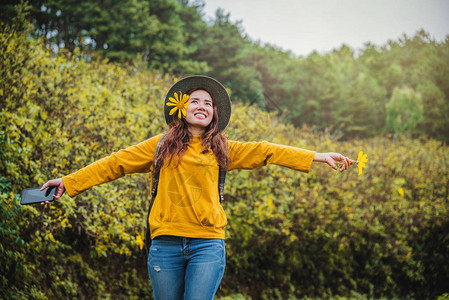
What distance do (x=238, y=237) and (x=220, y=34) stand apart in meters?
15.7

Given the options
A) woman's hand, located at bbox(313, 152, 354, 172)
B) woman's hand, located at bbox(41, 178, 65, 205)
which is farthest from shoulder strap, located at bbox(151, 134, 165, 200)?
woman's hand, located at bbox(313, 152, 354, 172)

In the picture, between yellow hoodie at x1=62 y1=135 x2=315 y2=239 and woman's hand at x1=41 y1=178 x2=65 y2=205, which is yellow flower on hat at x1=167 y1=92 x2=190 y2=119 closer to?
yellow hoodie at x1=62 y1=135 x2=315 y2=239

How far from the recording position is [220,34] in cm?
1938

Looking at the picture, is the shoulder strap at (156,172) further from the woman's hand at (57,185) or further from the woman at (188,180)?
the woman's hand at (57,185)

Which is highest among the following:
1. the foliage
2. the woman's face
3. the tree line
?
the tree line

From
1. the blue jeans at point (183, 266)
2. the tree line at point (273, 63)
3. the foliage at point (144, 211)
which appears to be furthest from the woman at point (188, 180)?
the tree line at point (273, 63)

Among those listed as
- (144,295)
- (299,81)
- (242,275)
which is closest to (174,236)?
→ (144,295)

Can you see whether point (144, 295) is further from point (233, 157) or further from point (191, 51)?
point (191, 51)

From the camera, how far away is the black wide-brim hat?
2438 millimetres

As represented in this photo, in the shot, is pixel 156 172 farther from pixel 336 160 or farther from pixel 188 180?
pixel 336 160

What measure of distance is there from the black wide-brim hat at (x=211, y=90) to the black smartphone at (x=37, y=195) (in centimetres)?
87

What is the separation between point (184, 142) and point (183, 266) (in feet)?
2.44

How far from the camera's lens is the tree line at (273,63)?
566 inches

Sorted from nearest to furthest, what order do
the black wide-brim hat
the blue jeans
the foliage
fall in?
1. the blue jeans
2. the black wide-brim hat
3. the foliage
